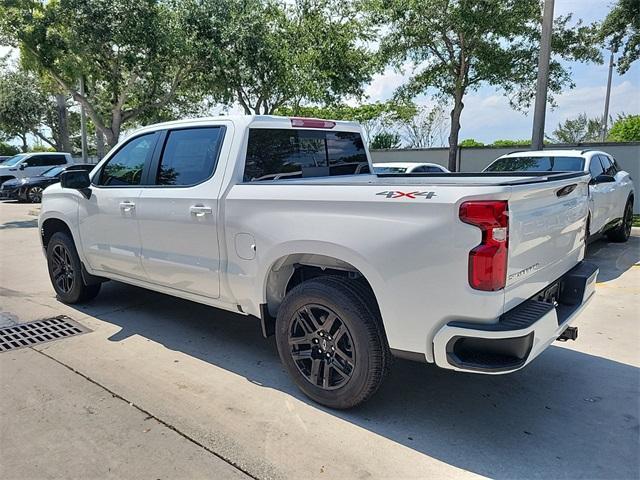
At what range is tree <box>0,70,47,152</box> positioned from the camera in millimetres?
33047

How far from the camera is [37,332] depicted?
4.83 meters

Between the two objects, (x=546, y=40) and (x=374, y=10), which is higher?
(x=374, y=10)

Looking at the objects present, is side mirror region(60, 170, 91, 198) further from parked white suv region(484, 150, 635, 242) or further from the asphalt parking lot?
parked white suv region(484, 150, 635, 242)

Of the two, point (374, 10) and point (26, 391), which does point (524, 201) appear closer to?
point (26, 391)

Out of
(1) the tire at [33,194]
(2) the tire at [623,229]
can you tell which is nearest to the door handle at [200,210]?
(2) the tire at [623,229]

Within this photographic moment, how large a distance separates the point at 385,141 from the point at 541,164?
13985mm

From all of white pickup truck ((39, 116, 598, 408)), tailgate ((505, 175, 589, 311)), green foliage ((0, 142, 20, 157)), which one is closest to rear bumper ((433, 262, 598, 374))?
white pickup truck ((39, 116, 598, 408))

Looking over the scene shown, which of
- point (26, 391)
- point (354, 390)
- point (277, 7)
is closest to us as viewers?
point (354, 390)

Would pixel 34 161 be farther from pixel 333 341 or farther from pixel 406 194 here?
pixel 406 194

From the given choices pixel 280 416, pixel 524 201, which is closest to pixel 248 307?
pixel 280 416

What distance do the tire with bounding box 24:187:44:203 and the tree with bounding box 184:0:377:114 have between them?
803cm

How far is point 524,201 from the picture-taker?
2.73 m

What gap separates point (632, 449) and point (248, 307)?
2.62m

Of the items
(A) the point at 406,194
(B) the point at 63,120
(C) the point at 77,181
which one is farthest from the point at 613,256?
(B) the point at 63,120
